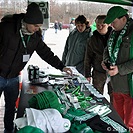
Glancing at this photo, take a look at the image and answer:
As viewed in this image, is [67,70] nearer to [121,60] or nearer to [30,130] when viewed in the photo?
[121,60]

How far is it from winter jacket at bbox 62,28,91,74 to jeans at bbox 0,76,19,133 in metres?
1.04

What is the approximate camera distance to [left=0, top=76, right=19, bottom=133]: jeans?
2467mm

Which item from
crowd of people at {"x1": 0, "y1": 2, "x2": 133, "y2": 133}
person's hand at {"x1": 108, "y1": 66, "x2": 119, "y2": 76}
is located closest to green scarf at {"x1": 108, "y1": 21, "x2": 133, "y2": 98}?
crowd of people at {"x1": 0, "y1": 2, "x2": 133, "y2": 133}

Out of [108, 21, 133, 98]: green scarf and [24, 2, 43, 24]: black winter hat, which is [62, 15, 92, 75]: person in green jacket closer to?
[108, 21, 133, 98]: green scarf

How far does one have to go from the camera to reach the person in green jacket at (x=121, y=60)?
227cm

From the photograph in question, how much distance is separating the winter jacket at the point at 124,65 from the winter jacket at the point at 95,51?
62 cm

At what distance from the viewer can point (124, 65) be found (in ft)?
7.48

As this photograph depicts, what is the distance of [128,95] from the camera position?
238cm

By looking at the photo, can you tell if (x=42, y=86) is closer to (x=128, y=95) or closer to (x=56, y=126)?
(x=128, y=95)

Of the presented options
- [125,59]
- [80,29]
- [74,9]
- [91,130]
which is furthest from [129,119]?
[74,9]

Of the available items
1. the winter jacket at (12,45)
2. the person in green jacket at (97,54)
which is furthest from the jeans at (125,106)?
the winter jacket at (12,45)

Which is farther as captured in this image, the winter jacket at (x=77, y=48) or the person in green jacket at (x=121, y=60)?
the winter jacket at (x=77, y=48)

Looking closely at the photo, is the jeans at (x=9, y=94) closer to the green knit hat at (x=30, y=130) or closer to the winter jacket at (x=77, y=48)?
the winter jacket at (x=77, y=48)

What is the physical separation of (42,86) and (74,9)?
4.45m
